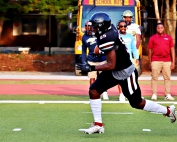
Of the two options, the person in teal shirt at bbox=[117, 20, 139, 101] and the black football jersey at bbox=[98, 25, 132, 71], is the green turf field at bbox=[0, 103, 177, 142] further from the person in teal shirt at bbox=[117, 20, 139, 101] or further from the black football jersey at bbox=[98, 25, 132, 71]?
the person in teal shirt at bbox=[117, 20, 139, 101]

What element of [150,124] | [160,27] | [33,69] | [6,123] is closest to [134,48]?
[160,27]

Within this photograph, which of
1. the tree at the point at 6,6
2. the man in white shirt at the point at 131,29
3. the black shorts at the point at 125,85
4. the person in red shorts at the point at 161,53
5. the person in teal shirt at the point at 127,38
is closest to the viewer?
the black shorts at the point at 125,85

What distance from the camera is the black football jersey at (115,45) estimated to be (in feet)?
31.2

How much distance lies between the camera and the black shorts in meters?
9.91

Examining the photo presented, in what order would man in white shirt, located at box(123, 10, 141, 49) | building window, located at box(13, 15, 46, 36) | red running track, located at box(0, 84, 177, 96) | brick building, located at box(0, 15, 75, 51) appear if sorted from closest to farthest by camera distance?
man in white shirt, located at box(123, 10, 141, 49)
red running track, located at box(0, 84, 177, 96)
brick building, located at box(0, 15, 75, 51)
building window, located at box(13, 15, 46, 36)

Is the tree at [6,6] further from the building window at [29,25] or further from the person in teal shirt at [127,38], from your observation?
the person in teal shirt at [127,38]

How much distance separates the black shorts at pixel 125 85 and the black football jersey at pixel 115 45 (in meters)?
0.21

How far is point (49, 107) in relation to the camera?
14188 mm

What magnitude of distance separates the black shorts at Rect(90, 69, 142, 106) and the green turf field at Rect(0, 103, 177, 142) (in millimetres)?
635

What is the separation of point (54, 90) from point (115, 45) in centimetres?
962

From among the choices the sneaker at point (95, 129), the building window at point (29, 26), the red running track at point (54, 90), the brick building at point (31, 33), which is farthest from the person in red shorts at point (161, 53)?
the building window at point (29, 26)

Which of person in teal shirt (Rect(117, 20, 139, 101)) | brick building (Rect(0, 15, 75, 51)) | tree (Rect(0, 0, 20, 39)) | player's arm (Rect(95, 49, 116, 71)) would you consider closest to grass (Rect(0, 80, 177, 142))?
player's arm (Rect(95, 49, 116, 71))

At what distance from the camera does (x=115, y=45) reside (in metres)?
9.69

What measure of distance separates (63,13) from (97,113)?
71.0 feet
